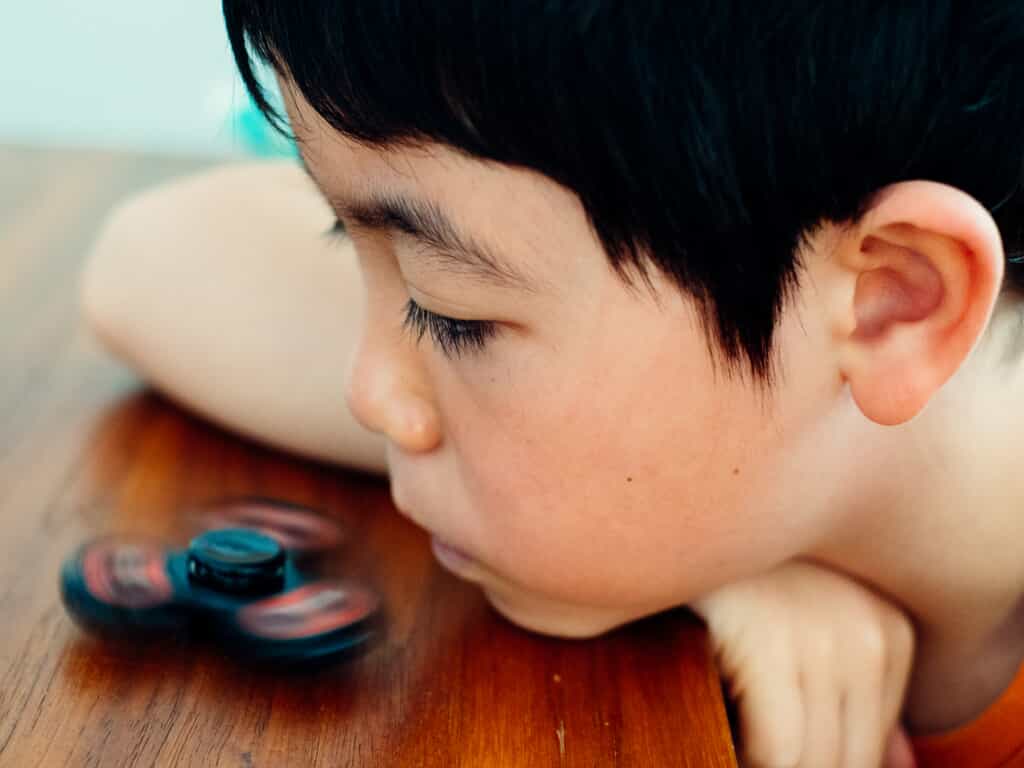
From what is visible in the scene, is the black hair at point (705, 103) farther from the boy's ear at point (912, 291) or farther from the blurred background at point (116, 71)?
the blurred background at point (116, 71)

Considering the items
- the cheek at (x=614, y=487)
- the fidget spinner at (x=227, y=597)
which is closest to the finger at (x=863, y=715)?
the cheek at (x=614, y=487)

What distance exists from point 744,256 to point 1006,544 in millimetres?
258

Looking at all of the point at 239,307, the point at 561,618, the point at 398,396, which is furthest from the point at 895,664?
the point at 239,307

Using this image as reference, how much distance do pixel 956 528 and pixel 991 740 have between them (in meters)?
0.12

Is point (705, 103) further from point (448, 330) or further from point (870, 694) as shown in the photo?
point (870, 694)

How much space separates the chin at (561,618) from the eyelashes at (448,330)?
135 mm

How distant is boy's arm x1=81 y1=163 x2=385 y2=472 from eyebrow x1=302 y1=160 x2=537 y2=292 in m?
0.24

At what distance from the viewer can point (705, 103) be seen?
0.42 m

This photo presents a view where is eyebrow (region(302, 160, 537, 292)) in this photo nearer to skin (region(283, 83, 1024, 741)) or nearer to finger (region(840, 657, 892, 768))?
skin (region(283, 83, 1024, 741))

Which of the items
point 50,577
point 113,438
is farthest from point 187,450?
point 50,577

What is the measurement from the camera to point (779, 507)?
0.53 m

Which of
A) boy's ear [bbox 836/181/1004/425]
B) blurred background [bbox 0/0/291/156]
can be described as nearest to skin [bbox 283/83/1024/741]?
boy's ear [bbox 836/181/1004/425]

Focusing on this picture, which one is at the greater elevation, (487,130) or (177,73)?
(487,130)

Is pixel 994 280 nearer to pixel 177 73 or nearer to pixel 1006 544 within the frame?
pixel 1006 544
